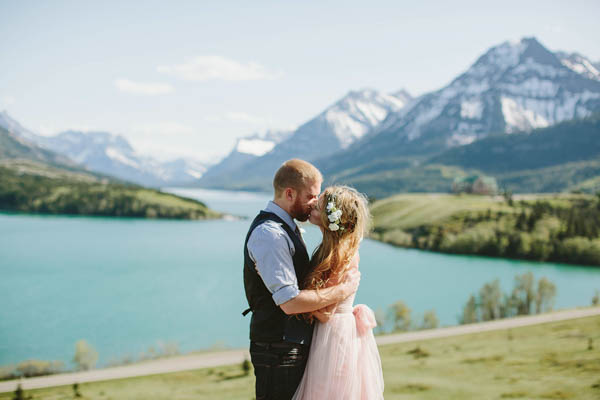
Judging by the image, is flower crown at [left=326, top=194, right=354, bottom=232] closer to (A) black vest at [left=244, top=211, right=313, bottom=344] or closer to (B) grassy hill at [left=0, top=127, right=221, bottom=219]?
(A) black vest at [left=244, top=211, right=313, bottom=344]

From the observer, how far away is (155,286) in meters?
60.3

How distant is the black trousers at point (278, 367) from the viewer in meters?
4.68

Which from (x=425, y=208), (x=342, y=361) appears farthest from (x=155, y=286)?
(x=425, y=208)

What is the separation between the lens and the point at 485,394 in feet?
38.5

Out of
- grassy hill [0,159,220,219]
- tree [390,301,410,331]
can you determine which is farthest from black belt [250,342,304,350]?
grassy hill [0,159,220,219]

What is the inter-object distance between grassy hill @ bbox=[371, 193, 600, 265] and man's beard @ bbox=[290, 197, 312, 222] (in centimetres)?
9534

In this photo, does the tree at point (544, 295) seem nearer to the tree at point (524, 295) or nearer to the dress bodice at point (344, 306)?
the tree at point (524, 295)

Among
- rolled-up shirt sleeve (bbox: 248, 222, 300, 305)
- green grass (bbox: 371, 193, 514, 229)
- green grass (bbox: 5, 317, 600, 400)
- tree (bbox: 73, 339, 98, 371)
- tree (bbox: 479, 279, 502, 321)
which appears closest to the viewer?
rolled-up shirt sleeve (bbox: 248, 222, 300, 305)

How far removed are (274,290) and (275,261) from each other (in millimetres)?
252

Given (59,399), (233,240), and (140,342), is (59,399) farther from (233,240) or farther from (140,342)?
(233,240)

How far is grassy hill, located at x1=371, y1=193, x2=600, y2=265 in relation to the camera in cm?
9100

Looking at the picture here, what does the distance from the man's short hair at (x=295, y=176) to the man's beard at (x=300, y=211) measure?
0.47 ft

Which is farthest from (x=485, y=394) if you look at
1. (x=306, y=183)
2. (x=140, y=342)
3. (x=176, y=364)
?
(x=140, y=342)

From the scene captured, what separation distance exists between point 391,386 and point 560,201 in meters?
119
